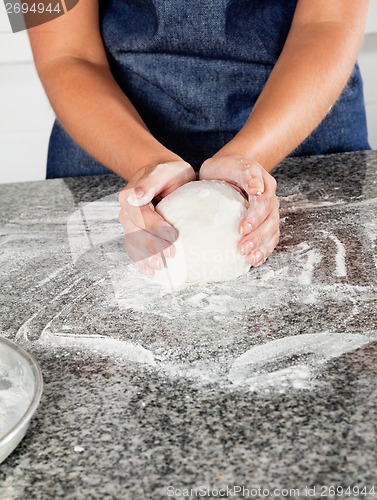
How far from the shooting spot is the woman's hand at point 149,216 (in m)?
0.85

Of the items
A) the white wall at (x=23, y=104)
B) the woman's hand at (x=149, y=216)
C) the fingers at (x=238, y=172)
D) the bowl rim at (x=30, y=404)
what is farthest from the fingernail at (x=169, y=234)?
the white wall at (x=23, y=104)

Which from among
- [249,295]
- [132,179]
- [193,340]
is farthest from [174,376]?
[132,179]

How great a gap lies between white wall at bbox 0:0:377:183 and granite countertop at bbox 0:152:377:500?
1.00 meters

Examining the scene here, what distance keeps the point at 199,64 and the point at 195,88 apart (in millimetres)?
37

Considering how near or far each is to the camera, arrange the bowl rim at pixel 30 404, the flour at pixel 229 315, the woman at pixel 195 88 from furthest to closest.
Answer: the woman at pixel 195 88, the flour at pixel 229 315, the bowl rim at pixel 30 404

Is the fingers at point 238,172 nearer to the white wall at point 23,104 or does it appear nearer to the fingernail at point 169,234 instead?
the fingernail at point 169,234

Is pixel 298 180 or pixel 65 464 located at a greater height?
pixel 65 464

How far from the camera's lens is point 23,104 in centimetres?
197

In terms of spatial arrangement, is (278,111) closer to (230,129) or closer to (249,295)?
(230,129)

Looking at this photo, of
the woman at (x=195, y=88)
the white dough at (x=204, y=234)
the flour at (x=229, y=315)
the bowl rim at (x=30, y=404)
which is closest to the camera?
the bowl rim at (x=30, y=404)

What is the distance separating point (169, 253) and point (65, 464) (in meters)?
0.35

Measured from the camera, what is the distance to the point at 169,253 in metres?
0.83

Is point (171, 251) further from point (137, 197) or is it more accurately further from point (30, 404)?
point (30, 404)

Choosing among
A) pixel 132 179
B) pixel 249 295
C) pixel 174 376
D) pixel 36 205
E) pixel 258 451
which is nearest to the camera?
pixel 258 451
